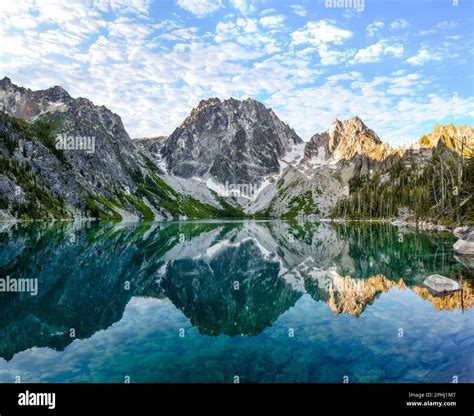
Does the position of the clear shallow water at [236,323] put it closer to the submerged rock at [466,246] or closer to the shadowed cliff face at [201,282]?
the shadowed cliff face at [201,282]

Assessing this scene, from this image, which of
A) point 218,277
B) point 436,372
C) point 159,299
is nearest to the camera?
point 436,372

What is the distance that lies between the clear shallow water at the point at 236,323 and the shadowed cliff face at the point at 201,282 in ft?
0.58

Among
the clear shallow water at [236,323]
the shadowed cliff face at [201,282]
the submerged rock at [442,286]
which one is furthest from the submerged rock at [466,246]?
the submerged rock at [442,286]

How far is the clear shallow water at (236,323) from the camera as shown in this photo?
21391 mm

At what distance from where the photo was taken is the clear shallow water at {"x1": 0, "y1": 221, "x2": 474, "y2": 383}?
2139 centimetres

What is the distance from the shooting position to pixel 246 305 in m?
37.1

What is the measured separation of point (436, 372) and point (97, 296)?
3193cm

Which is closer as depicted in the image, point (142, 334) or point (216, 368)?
point (216, 368)

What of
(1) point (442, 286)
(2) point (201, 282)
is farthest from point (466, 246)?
(2) point (201, 282)

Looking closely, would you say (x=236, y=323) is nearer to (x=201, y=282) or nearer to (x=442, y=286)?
(x=201, y=282)

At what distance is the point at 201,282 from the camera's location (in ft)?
156

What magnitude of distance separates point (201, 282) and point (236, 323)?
1662cm
